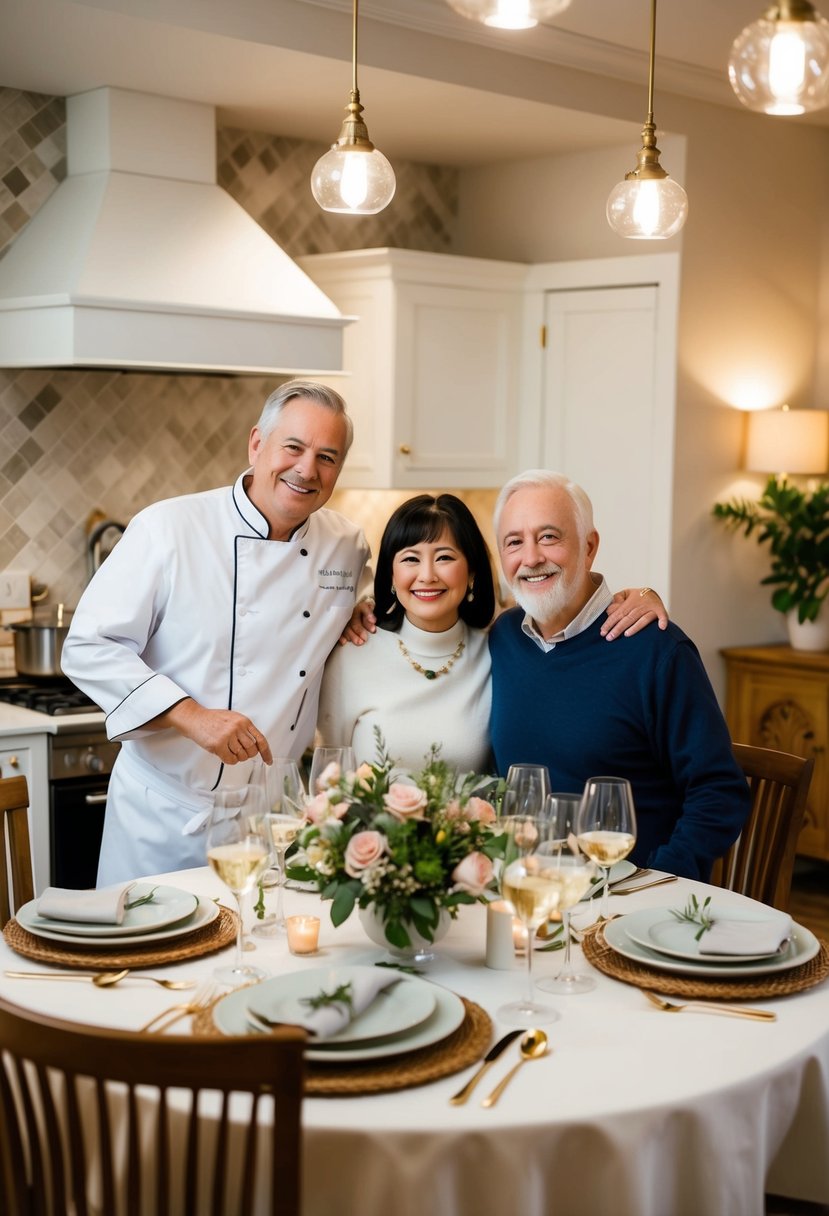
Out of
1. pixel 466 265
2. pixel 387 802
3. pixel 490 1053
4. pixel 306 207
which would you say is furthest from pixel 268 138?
pixel 490 1053

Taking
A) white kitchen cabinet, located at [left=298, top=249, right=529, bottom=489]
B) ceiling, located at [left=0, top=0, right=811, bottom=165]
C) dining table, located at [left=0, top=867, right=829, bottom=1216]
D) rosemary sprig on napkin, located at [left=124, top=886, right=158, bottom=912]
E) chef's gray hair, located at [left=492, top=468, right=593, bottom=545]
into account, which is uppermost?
ceiling, located at [left=0, top=0, right=811, bottom=165]

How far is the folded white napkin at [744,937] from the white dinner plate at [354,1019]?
1.33ft

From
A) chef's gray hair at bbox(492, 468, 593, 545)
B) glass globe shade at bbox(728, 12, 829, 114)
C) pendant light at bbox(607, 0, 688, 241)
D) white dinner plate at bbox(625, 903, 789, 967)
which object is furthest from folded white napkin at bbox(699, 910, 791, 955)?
pendant light at bbox(607, 0, 688, 241)

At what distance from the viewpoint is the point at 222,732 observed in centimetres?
252

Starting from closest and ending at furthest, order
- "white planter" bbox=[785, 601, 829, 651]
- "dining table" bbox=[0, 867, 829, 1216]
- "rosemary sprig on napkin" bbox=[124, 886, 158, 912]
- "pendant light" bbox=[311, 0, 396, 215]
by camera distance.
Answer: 1. "dining table" bbox=[0, 867, 829, 1216]
2. "rosemary sprig on napkin" bbox=[124, 886, 158, 912]
3. "pendant light" bbox=[311, 0, 396, 215]
4. "white planter" bbox=[785, 601, 829, 651]

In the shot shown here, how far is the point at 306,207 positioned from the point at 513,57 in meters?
0.96

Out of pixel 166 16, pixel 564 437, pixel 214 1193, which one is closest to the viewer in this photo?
pixel 214 1193

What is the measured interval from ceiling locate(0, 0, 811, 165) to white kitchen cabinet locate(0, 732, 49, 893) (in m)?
1.76

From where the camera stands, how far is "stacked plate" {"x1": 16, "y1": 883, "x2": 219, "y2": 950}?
1.93 meters

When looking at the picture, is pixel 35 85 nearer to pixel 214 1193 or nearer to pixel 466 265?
pixel 466 265

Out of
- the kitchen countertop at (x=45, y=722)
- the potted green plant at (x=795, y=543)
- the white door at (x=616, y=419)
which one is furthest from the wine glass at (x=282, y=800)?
the potted green plant at (x=795, y=543)

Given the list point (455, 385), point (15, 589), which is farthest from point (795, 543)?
point (15, 589)

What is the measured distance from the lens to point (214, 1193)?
1.42 meters

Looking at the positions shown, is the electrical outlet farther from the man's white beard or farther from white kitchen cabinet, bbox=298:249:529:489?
the man's white beard
